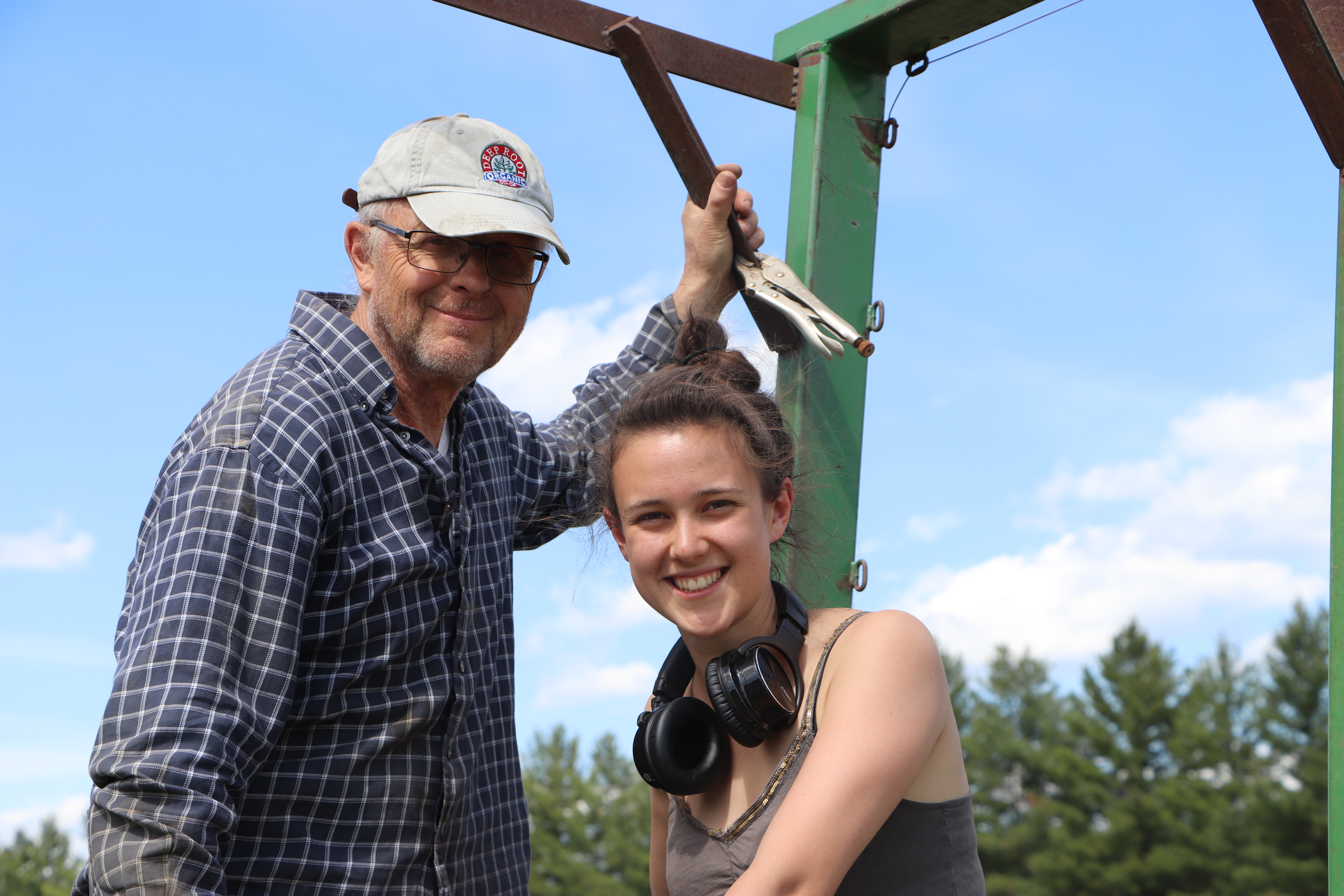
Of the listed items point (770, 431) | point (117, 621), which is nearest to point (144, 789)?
point (117, 621)

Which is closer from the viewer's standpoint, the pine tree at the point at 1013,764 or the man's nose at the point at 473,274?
the man's nose at the point at 473,274

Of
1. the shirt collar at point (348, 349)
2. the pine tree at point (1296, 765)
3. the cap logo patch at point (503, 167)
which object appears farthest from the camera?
the pine tree at point (1296, 765)

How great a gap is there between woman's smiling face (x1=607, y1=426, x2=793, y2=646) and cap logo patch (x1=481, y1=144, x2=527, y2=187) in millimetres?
727

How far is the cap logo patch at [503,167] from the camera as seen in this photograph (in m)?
2.58

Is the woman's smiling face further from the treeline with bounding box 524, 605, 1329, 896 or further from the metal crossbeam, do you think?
the treeline with bounding box 524, 605, 1329, 896

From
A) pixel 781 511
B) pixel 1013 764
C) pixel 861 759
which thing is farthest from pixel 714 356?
pixel 1013 764

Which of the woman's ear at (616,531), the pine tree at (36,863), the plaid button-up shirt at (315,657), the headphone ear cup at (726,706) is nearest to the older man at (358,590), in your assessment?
the plaid button-up shirt at (315,657)

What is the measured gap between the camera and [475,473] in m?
2.75

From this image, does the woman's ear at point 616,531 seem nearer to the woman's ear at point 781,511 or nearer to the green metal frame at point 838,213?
the woman's ear at point 781,511

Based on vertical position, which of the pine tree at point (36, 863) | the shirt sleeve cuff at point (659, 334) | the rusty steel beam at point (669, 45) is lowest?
the pine tree at point (36, 863)

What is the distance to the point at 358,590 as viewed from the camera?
2326 millimetres

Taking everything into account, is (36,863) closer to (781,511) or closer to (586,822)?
(586,822)

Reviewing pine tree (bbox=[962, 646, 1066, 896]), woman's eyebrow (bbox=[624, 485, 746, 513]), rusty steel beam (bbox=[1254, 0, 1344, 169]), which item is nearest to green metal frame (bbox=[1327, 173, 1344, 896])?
rusty steel beam (bbox=[1254, 0, 1344, 169])

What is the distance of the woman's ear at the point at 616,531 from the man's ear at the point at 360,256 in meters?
0.74
